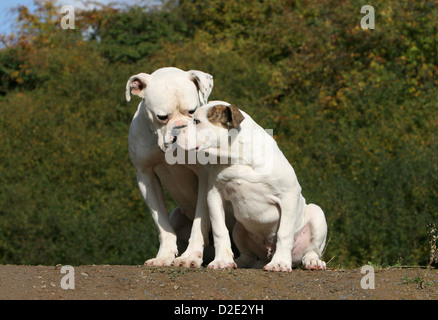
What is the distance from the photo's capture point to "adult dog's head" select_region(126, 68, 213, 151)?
705 cm

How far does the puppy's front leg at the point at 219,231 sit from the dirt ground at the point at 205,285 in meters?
0.29

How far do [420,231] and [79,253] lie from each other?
305 inches

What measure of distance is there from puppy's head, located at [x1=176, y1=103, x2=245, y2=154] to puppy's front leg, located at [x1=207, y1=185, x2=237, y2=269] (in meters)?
0.49

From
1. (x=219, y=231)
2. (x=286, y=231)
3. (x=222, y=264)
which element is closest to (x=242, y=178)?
(x=219, y=231)

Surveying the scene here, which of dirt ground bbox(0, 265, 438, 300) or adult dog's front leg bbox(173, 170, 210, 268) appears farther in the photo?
adult dog's front leg bbox(173, 170, 210, 268)

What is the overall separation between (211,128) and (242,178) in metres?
0.58

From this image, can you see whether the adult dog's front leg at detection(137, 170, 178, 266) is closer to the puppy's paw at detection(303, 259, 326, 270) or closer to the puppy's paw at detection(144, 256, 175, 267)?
the puppy's paw at detection(144, 256, 175, 267)

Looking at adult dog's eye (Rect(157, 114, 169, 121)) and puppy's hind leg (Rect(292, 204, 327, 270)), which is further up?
adult dog's eye (Rect(157, 114, 169, 121))

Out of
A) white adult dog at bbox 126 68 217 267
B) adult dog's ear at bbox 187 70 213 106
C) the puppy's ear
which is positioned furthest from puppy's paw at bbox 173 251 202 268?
adult dog's ear at bbox 187 70 213 106

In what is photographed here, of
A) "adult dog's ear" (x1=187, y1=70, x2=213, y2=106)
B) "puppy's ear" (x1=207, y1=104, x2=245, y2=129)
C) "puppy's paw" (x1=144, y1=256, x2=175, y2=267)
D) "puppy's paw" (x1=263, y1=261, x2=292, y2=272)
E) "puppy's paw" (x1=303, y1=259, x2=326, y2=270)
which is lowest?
"puppy's paw" (x1=303, y1=259, x2=326, y2=270)

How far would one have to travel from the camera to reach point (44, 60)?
2203cm

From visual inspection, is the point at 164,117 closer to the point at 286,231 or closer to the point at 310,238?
the point at 286,231

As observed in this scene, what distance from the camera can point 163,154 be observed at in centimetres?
756

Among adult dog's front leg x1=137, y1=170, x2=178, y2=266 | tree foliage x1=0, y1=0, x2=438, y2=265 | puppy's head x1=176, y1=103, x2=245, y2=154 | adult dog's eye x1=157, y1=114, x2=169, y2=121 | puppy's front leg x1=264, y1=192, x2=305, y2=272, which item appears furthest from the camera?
tree foliage x1=0, y1=0, x2=438, y2=265
